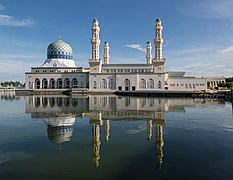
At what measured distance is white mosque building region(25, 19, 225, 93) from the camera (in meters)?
66.9

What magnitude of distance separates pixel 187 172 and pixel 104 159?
10.7 ft

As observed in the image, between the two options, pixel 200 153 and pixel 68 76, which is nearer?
pixel 200 153

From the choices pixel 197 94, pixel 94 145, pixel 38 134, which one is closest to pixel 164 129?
pixel 94 145

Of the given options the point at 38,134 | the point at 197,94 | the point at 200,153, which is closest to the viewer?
the point at 200,153

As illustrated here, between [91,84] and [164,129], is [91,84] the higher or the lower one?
the higher one

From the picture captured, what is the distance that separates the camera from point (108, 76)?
229 feet

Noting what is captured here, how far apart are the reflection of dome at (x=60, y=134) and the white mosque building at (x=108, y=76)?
52.5 m

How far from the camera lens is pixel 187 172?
6.54 m

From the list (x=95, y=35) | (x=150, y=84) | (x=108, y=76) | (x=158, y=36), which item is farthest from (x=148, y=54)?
(x=95, y=35)

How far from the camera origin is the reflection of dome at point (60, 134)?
10797 millimetres

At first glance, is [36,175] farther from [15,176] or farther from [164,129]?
[164,129]

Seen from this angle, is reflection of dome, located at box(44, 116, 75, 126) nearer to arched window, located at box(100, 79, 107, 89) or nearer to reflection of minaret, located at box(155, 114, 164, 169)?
reflection of minaret, located at box(155, 114, 164, 169)

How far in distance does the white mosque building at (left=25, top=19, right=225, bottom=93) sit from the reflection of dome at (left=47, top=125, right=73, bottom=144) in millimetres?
52491

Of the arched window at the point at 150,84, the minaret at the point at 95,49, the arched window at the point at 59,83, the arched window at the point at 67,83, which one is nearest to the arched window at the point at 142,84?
the arched window at the point at 150,84
